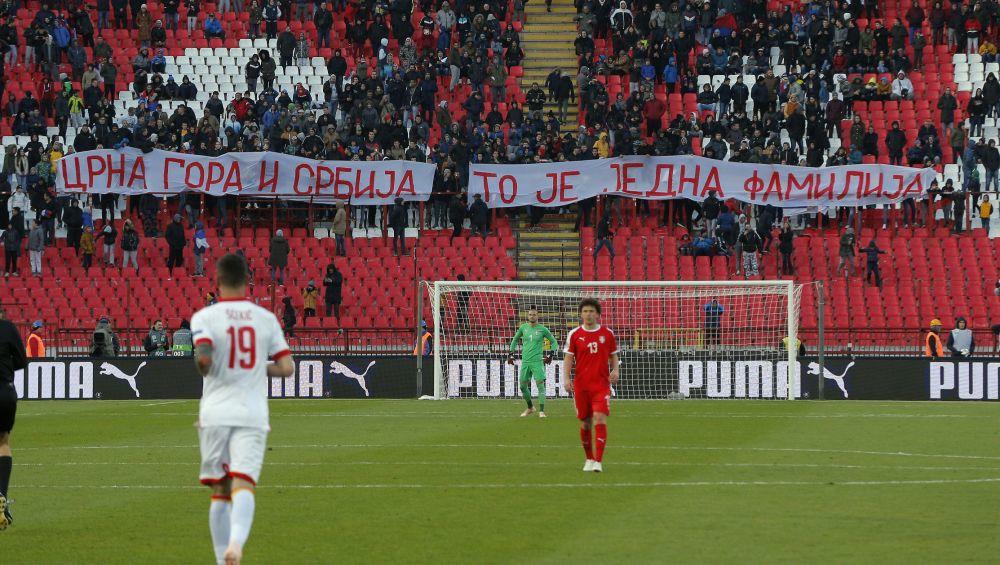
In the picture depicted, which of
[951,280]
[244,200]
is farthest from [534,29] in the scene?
[951,280]

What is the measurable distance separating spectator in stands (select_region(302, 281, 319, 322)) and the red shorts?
19.9 meters

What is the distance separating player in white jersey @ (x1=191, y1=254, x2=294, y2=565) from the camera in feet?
29.3

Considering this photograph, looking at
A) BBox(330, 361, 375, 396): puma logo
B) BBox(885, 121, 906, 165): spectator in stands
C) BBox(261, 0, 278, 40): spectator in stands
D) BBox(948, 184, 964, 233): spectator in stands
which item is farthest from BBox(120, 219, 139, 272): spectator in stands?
BBox(948, 184, 964, 233): spectator in stands

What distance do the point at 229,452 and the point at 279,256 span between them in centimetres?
2822

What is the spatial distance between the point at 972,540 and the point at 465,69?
33.8 m

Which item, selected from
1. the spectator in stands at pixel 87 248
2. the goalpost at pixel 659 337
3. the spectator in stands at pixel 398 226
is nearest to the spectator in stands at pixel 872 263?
the goalpost at pixel 659 337

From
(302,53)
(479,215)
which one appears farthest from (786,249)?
(302,53)

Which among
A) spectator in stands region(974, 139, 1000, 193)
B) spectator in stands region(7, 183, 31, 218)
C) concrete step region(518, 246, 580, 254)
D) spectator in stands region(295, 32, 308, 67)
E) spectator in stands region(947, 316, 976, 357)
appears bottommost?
spectator in stands region(947, 316, 976, 357)

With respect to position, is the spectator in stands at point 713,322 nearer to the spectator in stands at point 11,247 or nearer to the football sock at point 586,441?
the football sock at point 586,441

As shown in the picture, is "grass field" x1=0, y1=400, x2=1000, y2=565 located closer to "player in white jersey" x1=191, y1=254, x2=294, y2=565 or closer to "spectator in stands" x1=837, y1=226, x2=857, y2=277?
"player in white jersey" x1=191, y1=254, x2=294, y2=565

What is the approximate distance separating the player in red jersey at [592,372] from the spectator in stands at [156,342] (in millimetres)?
18670

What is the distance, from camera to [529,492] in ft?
47.1

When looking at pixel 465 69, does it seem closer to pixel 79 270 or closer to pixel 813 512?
pixel 79 270

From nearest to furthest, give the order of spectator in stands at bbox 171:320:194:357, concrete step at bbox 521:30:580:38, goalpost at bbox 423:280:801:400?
goalpost at bbox 423:280:801:400, spectator in stands at bbox 171:320:194:357, concrete step at bbox 521:30:580:38
